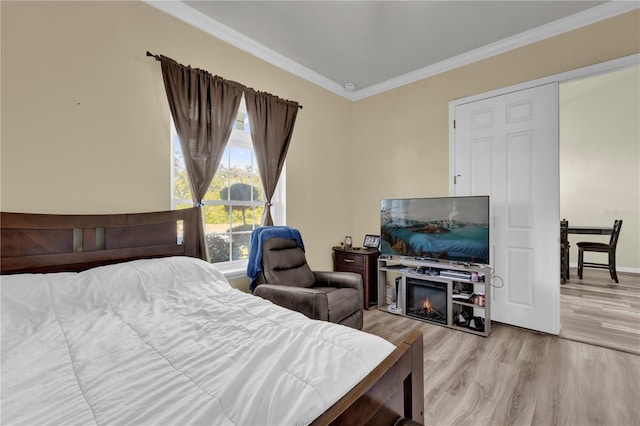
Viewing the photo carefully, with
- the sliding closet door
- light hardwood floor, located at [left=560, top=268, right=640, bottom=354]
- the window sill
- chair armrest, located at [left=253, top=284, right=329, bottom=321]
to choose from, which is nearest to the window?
the window sill

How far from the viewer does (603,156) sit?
526cm

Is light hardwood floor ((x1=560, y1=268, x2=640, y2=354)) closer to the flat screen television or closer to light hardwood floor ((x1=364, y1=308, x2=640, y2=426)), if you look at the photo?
light hardwood floor ((x1=364, y1=308, x2=640, y2=426))

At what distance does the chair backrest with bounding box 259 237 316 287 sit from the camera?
2688 mm

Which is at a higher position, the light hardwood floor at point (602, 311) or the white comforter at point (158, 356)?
the white comforter at point (158, 356)

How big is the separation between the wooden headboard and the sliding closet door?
2960 millimetres

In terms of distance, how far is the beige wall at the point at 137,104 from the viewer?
5.90 feet

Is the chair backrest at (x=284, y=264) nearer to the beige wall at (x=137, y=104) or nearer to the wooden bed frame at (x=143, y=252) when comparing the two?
the beige wall at (x=137, y=104)

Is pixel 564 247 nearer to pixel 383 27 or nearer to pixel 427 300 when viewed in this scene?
pixel 427 300

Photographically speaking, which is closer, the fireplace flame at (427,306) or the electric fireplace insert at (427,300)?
the electric fireplace insert at (427,300)

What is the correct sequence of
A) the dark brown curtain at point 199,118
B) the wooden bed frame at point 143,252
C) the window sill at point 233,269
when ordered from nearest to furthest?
the wooden bed frame at point 143,252 < the dark brown curtain at point 199,118 < the window sill at point 233,269

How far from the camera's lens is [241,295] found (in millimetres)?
1812

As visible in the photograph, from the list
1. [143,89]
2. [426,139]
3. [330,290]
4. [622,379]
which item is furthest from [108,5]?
[622,379]

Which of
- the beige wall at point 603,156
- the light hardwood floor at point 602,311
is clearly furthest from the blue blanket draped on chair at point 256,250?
the beige wall at point 603,156

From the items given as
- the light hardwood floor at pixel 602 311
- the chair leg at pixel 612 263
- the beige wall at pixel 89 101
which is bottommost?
the light hardwood floor at pixel 602 311
